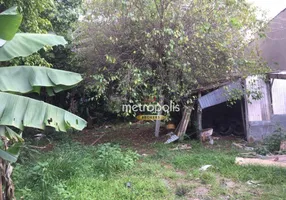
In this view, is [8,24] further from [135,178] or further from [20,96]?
[135,178]

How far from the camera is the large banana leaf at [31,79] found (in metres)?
2.87

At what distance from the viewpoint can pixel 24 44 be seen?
315cm

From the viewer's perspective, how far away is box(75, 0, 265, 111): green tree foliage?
6297mm

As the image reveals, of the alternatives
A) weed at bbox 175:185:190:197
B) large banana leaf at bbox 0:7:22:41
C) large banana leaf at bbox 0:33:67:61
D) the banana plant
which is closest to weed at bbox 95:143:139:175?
weed at bbox 175:185:190:197

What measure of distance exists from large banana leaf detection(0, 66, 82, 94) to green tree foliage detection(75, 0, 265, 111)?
118 inches

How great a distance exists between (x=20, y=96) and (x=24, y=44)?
0.65m

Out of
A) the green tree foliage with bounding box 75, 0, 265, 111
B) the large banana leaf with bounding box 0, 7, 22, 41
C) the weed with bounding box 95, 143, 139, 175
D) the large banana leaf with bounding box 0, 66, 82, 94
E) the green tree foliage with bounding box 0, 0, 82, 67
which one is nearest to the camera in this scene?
the large banana leaf with bounding box 0, 7, 22, 41

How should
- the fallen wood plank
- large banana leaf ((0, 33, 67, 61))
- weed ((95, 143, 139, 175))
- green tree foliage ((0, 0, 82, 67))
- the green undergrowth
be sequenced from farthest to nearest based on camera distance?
green tree foliage ((0, 0, 82, 67))
the fallen wood plank
weed ((95, 143, 139, 175))
the green undergrowth
large banana leaf ((0, 33, 67, 61))

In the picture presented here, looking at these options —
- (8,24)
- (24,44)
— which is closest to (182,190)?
(24,44)

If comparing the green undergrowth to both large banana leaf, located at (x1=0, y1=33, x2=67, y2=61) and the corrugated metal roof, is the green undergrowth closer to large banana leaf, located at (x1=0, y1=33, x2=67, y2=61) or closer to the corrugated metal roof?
large banana leaf, located at (x1=0, y1=33, x2=67, y2=61)

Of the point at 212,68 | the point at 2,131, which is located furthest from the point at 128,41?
the point at 2,131

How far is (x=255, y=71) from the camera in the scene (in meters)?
6.97

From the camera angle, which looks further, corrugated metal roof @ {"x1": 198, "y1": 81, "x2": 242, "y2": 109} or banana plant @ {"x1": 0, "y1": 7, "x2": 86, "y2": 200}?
corrugated metal roof @ {"x1": 198, "y1": 81, "x2": 242, "y2": 109}

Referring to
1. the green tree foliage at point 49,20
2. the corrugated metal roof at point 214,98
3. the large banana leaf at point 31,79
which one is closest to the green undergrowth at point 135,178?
the large banana leaf at point 31,79
